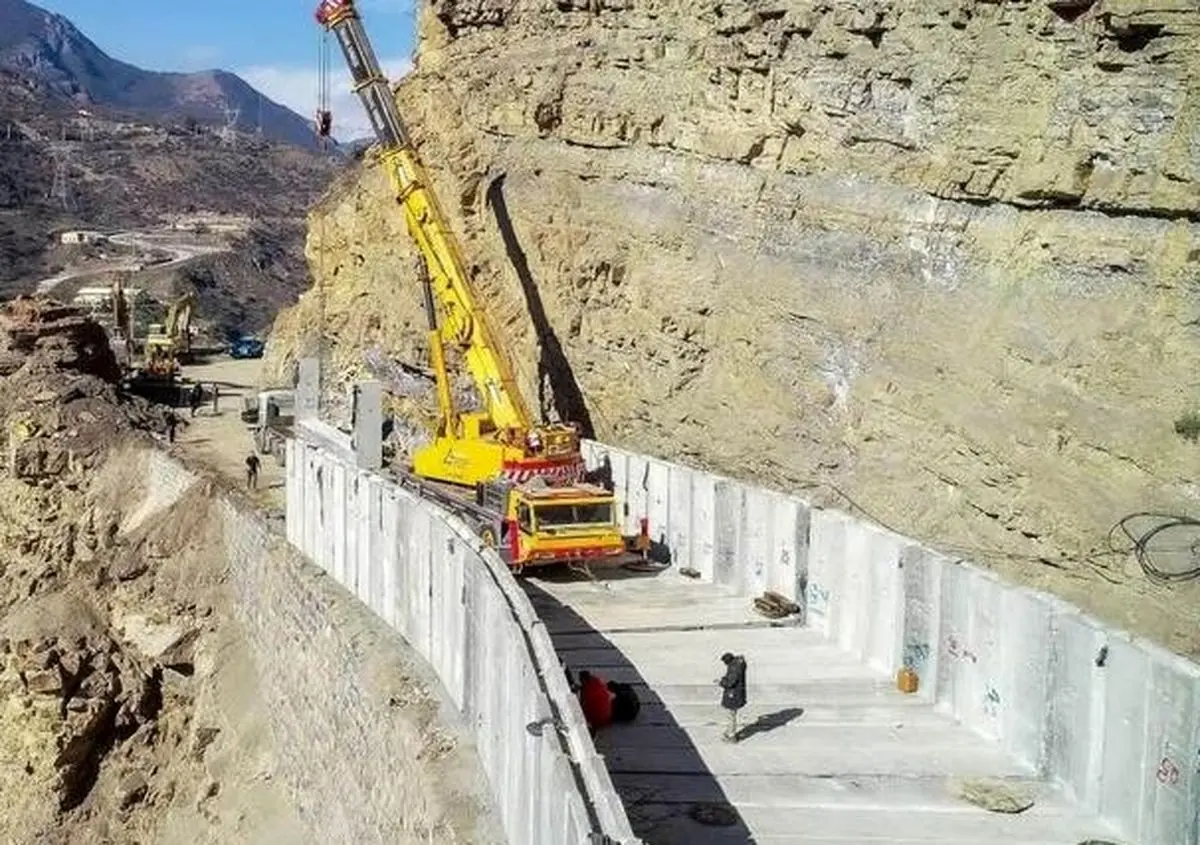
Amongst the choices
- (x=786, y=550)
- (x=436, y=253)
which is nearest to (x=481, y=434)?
(x=436, y=253)

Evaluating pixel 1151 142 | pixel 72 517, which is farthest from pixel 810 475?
pixel 72 517

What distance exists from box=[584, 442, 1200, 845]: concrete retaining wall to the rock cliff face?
2.48m

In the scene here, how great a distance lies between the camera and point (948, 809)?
10.3 meters

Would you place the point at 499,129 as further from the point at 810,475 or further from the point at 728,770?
the point at 728,770

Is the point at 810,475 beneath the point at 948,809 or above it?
above

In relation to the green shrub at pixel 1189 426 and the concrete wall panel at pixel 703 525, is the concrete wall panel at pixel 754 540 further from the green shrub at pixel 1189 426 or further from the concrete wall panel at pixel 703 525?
the green shrub at pixel 1189 426

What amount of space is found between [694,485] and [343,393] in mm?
16257

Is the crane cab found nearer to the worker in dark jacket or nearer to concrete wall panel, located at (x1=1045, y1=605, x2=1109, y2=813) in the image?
the worker in dark jacket

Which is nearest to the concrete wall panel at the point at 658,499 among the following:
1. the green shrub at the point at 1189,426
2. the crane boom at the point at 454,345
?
the crane boom at the point at 454,345

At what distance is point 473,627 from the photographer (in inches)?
513

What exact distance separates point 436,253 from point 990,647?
12328 millimetres

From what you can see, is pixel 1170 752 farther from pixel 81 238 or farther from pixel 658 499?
pixel 81 238

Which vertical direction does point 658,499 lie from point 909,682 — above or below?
above

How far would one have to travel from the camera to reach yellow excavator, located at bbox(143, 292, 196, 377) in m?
41.0
